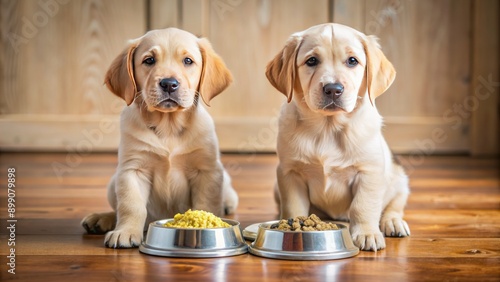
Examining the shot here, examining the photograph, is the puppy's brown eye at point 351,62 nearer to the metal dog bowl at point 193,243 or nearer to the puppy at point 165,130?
the puppy at point 165,130

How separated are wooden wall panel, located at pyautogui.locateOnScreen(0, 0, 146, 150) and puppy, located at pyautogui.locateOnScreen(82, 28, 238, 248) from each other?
11.3 ft

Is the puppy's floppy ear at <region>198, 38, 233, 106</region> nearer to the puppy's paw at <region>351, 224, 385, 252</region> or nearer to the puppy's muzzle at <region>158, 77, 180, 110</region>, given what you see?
the puppy's muzzle at <region>158, 77, 180, 110</region>

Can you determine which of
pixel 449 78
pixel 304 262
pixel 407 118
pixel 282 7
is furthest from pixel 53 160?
pixel 304 262

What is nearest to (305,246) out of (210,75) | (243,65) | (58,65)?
(210,75)

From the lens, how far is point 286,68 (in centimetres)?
271

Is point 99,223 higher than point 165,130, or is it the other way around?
point 165,130

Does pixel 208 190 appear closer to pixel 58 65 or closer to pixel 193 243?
pixel 193 243

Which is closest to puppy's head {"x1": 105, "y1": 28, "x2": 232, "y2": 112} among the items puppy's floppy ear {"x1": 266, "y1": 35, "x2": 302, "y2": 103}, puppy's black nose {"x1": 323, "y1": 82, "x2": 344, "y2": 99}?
puppy's floppy ear {"x1": 266, "y1": 35, "x2": 302, "y2": 103}

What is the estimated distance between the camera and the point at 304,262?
7.39 ft

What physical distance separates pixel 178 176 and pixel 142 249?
439 mm

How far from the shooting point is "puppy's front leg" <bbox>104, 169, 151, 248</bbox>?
8.25 feet

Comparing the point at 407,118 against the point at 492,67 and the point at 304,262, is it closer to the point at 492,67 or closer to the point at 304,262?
the point at 492,67

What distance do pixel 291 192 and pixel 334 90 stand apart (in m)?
0.44

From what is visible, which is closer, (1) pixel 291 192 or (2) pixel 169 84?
(2) pixel 169 84
